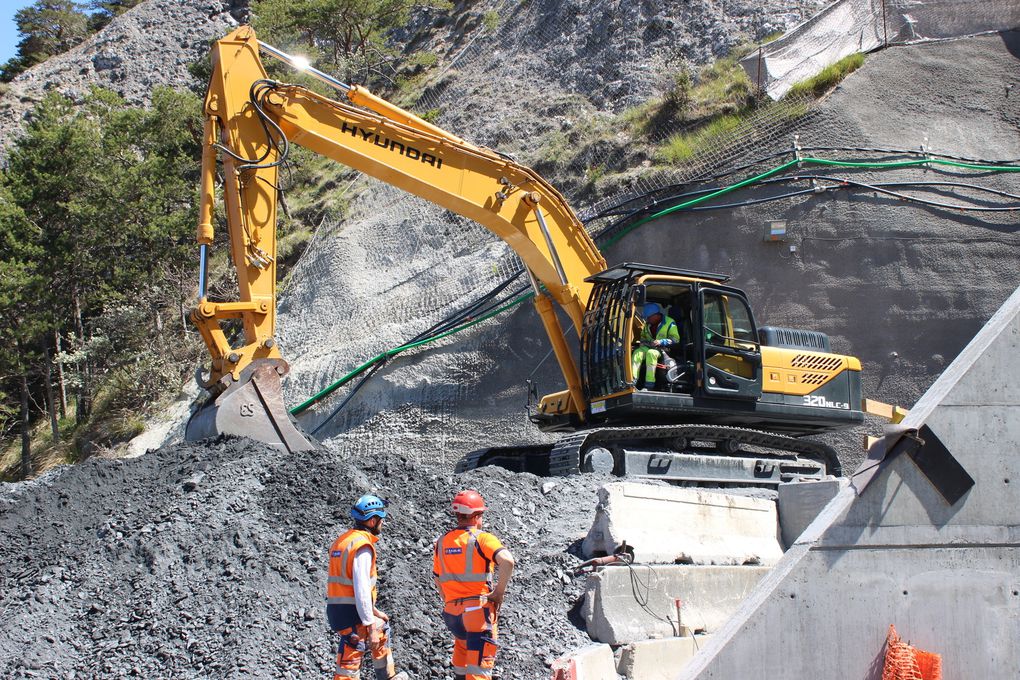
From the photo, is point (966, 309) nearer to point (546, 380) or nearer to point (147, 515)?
point (546, 380)

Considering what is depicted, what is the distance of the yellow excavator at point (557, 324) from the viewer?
31.1 feet

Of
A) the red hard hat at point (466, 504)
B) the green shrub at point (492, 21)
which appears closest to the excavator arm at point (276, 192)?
the red hard hat at point (466, 504)

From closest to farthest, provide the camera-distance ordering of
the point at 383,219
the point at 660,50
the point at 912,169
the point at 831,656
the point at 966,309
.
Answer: the point at 831,656 < the point at 966,309 < the point at 912,169 < the point at 383,219 < the point at 660,50

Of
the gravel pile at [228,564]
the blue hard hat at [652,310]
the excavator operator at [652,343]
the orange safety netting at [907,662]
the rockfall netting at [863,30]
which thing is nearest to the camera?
the orange safety netting at [907,662]

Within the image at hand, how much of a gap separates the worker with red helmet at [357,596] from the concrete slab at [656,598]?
7.01ft

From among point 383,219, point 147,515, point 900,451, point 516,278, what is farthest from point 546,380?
point 900,451

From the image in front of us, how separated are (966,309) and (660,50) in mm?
10147

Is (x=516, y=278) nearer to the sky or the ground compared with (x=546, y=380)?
nearer to the sky

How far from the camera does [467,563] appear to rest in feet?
17.6

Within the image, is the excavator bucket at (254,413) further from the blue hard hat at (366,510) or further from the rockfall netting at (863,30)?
the rockfall netting at (863,30)

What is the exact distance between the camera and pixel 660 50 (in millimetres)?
22438

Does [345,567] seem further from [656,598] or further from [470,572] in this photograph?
[656,598]

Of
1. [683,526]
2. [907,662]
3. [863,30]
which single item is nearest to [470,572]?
[907,662]

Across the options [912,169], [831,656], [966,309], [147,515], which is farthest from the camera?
[912,169]
